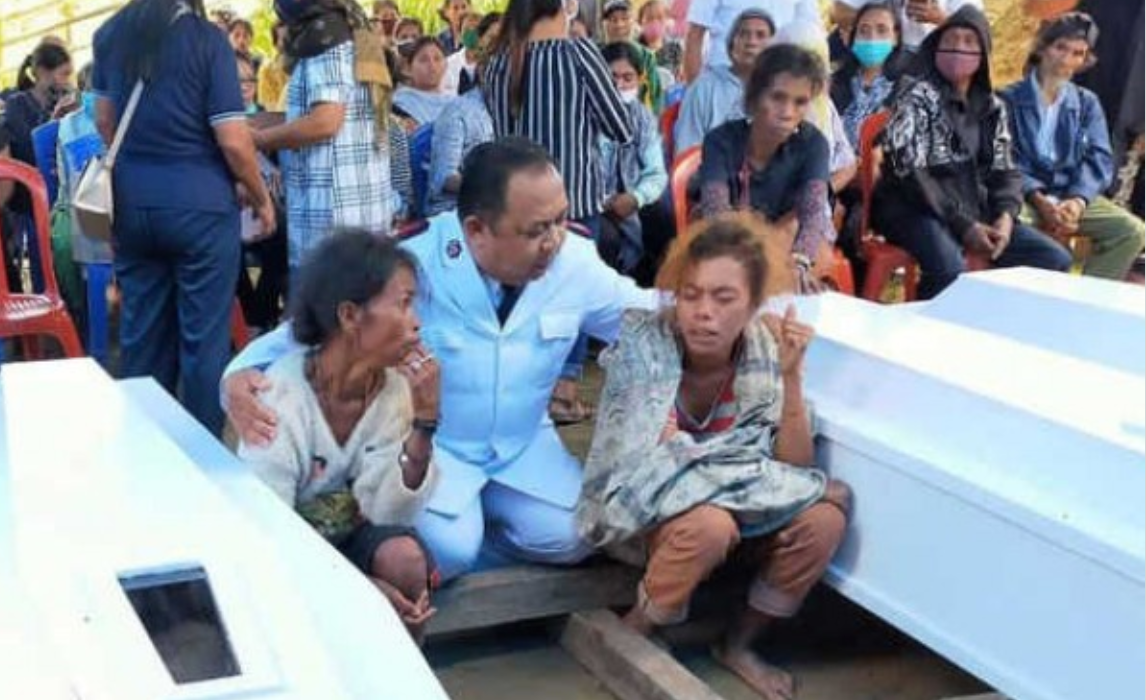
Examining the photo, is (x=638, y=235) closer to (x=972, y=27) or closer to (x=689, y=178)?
(x=689, y=178)

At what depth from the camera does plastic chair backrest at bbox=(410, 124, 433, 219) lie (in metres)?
4.79

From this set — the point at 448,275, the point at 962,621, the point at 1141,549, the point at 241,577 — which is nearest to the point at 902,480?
the point at 962,621

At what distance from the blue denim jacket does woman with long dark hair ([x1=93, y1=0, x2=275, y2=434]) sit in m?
3.02

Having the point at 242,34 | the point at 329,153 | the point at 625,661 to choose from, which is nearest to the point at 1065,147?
the point at 329,153

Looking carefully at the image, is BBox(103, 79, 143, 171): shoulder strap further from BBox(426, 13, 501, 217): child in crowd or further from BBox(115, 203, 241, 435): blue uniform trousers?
BBox(426, 13, 501, 217): child in crowd

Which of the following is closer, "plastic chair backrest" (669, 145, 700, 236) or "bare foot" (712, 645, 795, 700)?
"bare foot" (712, 645, 795, 700)

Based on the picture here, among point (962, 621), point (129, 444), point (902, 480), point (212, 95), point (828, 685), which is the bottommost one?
point (828, 685)

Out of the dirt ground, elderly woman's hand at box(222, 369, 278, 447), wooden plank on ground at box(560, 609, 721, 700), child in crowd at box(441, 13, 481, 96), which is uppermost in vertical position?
child in crowd at box(441, 13, 481, 96)

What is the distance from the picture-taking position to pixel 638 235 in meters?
4.88

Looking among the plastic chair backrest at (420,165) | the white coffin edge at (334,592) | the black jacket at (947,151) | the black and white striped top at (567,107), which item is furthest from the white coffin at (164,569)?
the black jacket at (947,151)

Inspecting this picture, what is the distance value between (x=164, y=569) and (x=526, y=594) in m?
1.14

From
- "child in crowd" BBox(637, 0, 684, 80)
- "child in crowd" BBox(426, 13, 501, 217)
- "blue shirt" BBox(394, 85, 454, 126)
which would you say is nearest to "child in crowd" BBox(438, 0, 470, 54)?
"child in crowd" BBox(637, 0, 684, 80)

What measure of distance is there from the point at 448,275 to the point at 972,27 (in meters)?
2.50

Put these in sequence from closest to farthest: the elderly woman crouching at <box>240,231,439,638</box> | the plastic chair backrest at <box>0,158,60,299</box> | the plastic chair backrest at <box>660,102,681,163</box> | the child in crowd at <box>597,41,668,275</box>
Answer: the elderly woman crouching at <box>240,231,439,638</box> → the plastic chair backrest at <box>0,158,60,299</box> → the child in crowd at <box>597,41,668,275</box> → the plastic chair backrest at <box>660,102,681,163</box>
